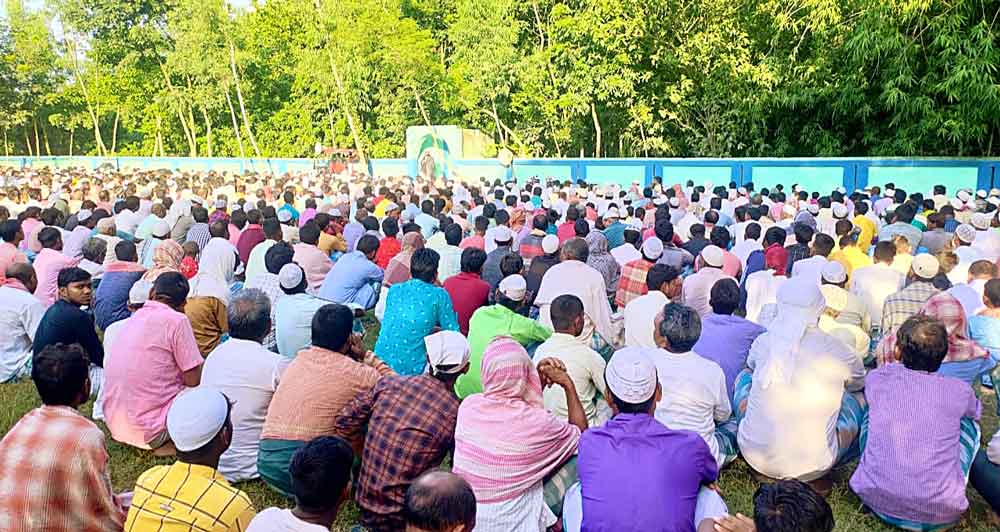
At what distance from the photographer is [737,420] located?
4.38 meters

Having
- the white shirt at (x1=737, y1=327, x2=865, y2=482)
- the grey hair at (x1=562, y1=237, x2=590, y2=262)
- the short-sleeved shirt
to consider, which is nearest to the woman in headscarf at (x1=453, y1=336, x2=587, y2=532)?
the short-sleeved shirt

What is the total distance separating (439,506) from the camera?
83.9 inches

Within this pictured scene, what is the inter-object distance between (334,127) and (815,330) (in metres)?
31.0

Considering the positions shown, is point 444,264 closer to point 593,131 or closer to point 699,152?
point 699,152

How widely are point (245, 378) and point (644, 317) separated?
263 centimetres

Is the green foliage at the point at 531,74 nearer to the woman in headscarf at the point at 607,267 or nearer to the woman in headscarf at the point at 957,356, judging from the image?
the woman in headscarf at the point at 607,267

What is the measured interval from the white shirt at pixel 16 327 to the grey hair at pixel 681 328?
15.8 feet

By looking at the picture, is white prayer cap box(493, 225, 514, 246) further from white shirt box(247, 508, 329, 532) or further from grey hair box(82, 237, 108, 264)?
white shirt box(247, 508, 329, 532)

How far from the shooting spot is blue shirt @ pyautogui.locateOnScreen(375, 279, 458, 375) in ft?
16.3

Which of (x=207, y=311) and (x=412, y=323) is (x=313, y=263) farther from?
(x=412, y=323)

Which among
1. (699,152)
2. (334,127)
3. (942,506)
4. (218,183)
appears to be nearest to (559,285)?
(942,506)

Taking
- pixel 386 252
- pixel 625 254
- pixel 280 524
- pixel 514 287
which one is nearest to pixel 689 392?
pixel 514 287

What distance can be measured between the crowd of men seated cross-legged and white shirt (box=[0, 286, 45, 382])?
2 cm

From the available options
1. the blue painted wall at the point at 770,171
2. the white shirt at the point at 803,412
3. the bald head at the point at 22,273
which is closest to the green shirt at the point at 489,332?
the white shirt at the point at 803,412
